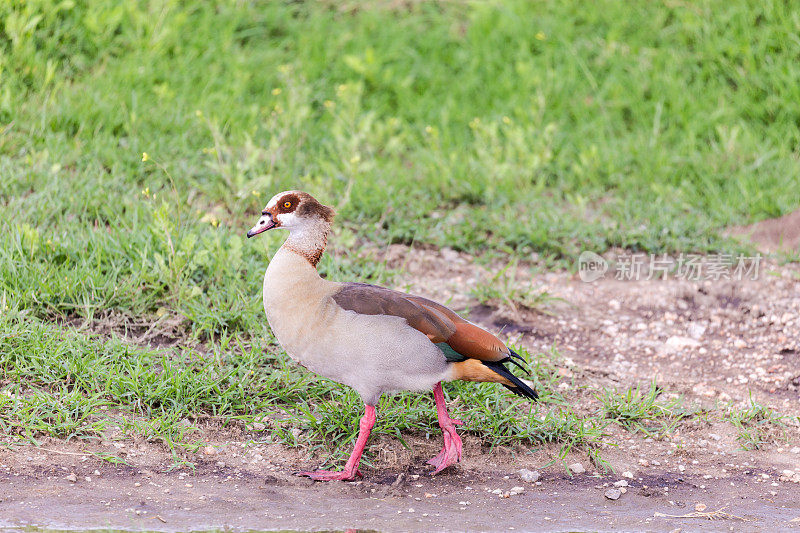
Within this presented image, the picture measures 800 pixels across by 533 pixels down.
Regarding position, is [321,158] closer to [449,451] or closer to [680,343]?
[680,343]

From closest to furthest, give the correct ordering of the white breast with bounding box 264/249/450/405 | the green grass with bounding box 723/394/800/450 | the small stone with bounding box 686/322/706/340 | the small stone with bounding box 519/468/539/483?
the white breast with bounding box 264/249/450/405 → the small stone with bounding box 519/468/539/483 → the green grass with bounding box 723/394/800/450 → the small stone with bounding box 686/322/706/340

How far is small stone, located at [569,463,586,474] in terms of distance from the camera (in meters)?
4.04

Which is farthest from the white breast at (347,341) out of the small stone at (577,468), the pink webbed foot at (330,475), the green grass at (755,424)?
the green grass at (755,424)

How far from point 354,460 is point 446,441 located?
16.2 inches

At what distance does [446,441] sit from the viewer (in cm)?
400

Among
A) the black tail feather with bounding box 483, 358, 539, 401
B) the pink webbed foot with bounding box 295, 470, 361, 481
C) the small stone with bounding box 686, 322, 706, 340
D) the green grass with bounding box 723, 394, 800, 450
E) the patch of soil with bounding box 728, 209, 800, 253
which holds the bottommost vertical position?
the green grass with bounding box 723, 394, 800, 450

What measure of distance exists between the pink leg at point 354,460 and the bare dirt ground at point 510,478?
46 mm

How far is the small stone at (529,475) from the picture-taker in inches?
155

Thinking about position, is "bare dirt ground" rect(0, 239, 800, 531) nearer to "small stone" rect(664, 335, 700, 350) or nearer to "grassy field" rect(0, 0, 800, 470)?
"small stone" rect(664, 335, 700, 350)

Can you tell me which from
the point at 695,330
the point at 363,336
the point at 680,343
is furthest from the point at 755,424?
the point at 363,336

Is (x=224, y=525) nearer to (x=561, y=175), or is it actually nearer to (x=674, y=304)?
(x=674, y=304)

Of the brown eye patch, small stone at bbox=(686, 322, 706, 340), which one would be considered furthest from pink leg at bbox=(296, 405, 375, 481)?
small stone at bbox=(686, 322, 706, 340)

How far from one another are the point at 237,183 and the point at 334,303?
220 centimetres

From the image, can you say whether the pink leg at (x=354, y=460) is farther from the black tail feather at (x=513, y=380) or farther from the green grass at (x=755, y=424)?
the green grass at (x=755, y=424)
